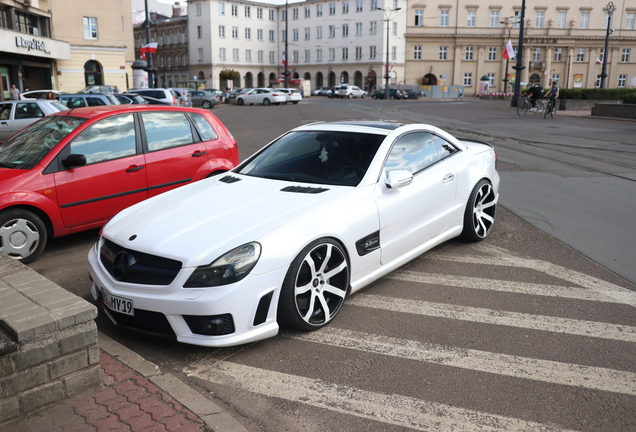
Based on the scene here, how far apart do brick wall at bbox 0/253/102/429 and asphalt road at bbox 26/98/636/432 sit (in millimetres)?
682

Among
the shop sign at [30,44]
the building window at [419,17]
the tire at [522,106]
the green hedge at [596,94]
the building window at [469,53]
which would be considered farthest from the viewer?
the building window at [419,17]

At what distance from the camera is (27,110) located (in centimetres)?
1580

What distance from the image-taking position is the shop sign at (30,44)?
36.1 metres

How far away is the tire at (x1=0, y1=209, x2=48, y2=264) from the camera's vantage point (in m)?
5.80

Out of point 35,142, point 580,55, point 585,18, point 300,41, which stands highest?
point 585,18

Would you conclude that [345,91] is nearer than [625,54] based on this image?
Yes

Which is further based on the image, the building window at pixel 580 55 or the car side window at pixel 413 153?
the building window at pixel 580 55

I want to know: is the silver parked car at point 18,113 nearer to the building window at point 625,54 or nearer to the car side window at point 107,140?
the car side window at point 107,140

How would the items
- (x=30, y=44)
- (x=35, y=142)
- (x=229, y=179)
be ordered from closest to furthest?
(x=229, y=179) < (x=35, y=142) < (x=30, y=44)

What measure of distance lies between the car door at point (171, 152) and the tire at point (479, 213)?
10.8 feet

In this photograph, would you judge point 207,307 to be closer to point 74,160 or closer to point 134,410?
point 134,410

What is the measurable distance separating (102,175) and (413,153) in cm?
340

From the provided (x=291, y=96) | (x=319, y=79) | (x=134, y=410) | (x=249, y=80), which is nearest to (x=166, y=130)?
(x=134, y=410)

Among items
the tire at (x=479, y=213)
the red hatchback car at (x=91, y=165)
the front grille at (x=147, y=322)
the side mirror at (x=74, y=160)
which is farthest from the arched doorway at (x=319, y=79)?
the front grille at (x=147, y=322)
